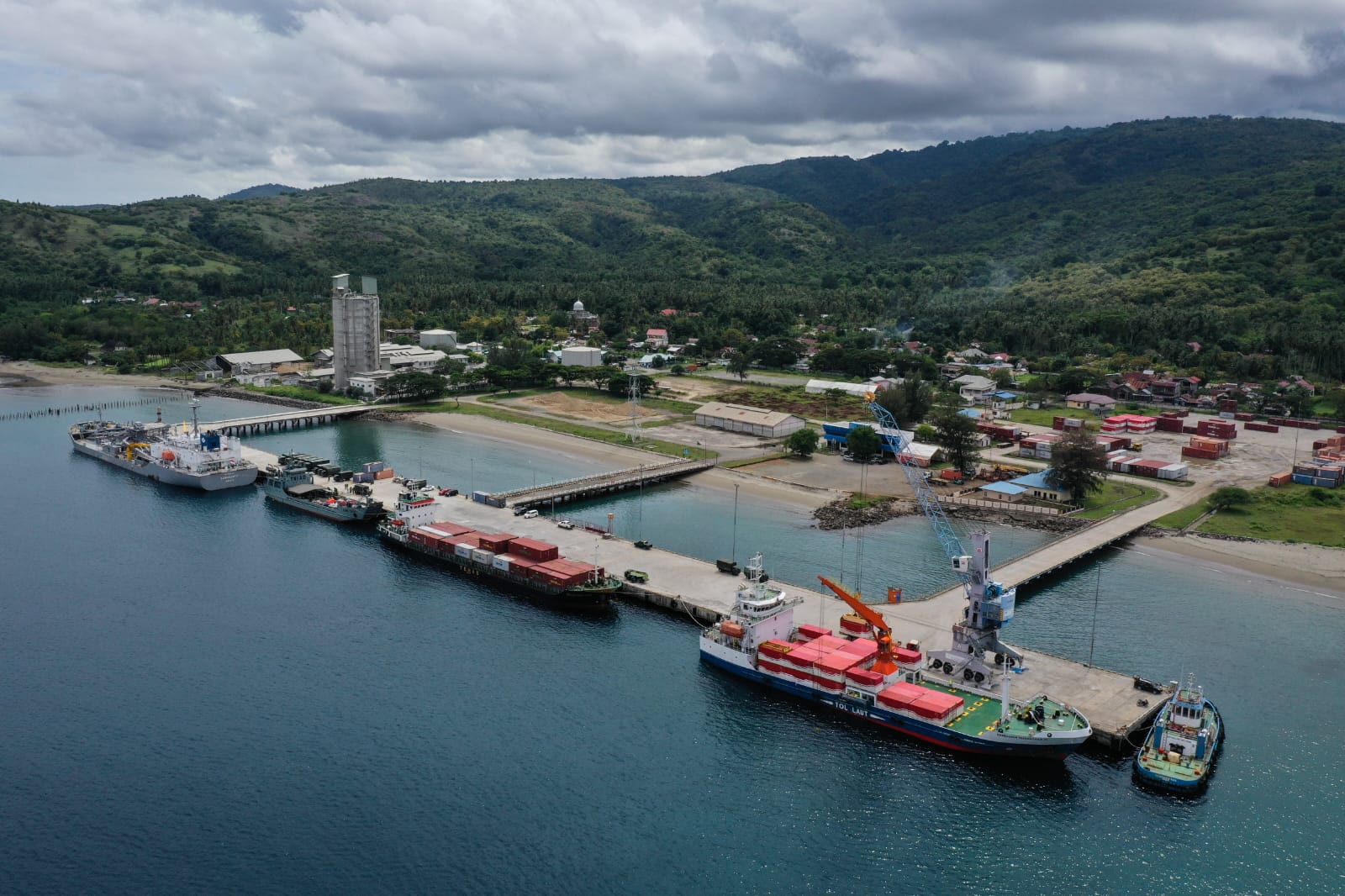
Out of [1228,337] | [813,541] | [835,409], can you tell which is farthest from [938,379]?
[813,541]

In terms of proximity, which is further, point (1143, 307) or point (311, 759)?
point (1143, 307)

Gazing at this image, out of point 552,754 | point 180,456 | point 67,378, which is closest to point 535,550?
point 552,754

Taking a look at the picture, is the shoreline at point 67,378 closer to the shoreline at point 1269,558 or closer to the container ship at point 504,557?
the container ship at point 504,557

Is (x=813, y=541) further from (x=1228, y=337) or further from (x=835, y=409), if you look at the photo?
(x=1228, y=337)

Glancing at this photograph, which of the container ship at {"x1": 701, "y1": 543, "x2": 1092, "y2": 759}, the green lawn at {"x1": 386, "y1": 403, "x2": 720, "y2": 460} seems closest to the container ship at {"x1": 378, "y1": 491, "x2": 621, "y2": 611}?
the container ship at {"x1": 701, "y1": 543, "x2": 1092, "y2": 759}

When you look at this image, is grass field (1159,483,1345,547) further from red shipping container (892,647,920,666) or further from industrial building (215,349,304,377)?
industrial building (215,349,304,377)

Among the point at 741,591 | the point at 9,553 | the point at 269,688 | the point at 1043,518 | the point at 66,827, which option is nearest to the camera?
the point at 66,827

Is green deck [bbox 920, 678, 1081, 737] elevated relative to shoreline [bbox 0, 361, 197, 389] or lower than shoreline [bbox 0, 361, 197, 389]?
lower
